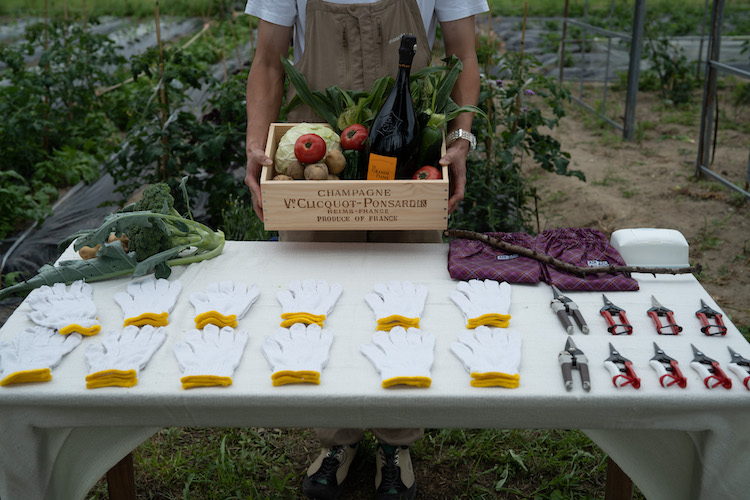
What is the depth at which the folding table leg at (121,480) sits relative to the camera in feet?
6.98

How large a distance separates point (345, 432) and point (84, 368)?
1041mm

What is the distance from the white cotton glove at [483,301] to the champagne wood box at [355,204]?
23cm

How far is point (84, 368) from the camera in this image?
1640 millimetres

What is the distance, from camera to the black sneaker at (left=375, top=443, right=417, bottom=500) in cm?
242

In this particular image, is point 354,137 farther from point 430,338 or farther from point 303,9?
point 430,338

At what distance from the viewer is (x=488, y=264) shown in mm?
2059

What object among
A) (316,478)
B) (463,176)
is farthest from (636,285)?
(316,478)

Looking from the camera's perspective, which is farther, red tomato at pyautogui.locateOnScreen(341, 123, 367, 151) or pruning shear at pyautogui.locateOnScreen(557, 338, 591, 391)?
red tomato at pyautogui.locateOnScreen(341, 123, 367, 151)

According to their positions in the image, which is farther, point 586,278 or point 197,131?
point 197,131

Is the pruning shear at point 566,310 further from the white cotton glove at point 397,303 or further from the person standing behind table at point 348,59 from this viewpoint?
the person standing behind table at point 348,59

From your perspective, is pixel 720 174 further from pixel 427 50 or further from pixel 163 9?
pixel 163 9

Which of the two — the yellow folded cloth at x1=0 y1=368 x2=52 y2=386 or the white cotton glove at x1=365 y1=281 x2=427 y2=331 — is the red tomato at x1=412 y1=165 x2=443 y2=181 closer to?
the white cotton glove at x1=365 y1=281 x2=427 y2=331

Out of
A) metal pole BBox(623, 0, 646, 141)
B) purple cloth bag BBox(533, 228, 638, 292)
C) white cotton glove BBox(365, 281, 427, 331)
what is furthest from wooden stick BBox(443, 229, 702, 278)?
metal pole BBox(623, 0, 646, 141)

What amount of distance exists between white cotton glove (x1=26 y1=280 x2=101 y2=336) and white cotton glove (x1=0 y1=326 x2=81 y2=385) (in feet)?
0.07
